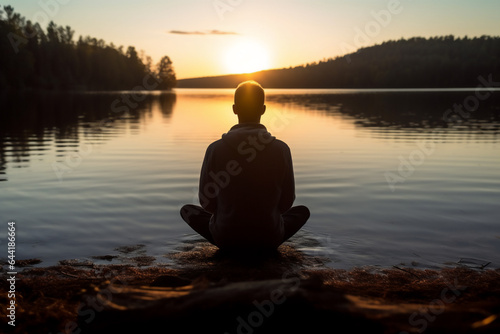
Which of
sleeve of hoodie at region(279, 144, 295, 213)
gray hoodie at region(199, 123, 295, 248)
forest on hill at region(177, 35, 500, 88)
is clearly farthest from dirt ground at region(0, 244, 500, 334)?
forest on hill at region(177, 35, 500, 88)

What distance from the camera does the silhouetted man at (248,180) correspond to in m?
5.06

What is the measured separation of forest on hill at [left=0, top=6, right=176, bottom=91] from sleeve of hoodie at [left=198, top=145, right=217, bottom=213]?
94036mm

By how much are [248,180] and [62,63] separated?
437 ft

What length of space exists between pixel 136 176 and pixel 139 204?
2980 mm

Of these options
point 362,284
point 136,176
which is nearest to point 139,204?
point 136,176

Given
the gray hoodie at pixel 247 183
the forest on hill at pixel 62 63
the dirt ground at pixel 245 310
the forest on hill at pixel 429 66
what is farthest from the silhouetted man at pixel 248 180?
the forest on hill at pixel 429 66

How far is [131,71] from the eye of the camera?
17412cm

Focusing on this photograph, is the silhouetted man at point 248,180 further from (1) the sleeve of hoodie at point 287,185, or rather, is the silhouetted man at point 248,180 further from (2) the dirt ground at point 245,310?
(2) the dirt ground at point 245,310

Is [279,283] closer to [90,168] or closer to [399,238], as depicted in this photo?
[399,238]

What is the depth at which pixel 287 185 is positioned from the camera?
213 inches

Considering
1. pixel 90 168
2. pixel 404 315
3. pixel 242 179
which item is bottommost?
pixel 90 168

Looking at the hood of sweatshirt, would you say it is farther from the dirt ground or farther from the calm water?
the calm water

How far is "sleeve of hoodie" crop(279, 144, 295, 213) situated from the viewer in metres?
5.25

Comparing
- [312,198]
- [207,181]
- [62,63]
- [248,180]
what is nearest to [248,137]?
[248,180]
